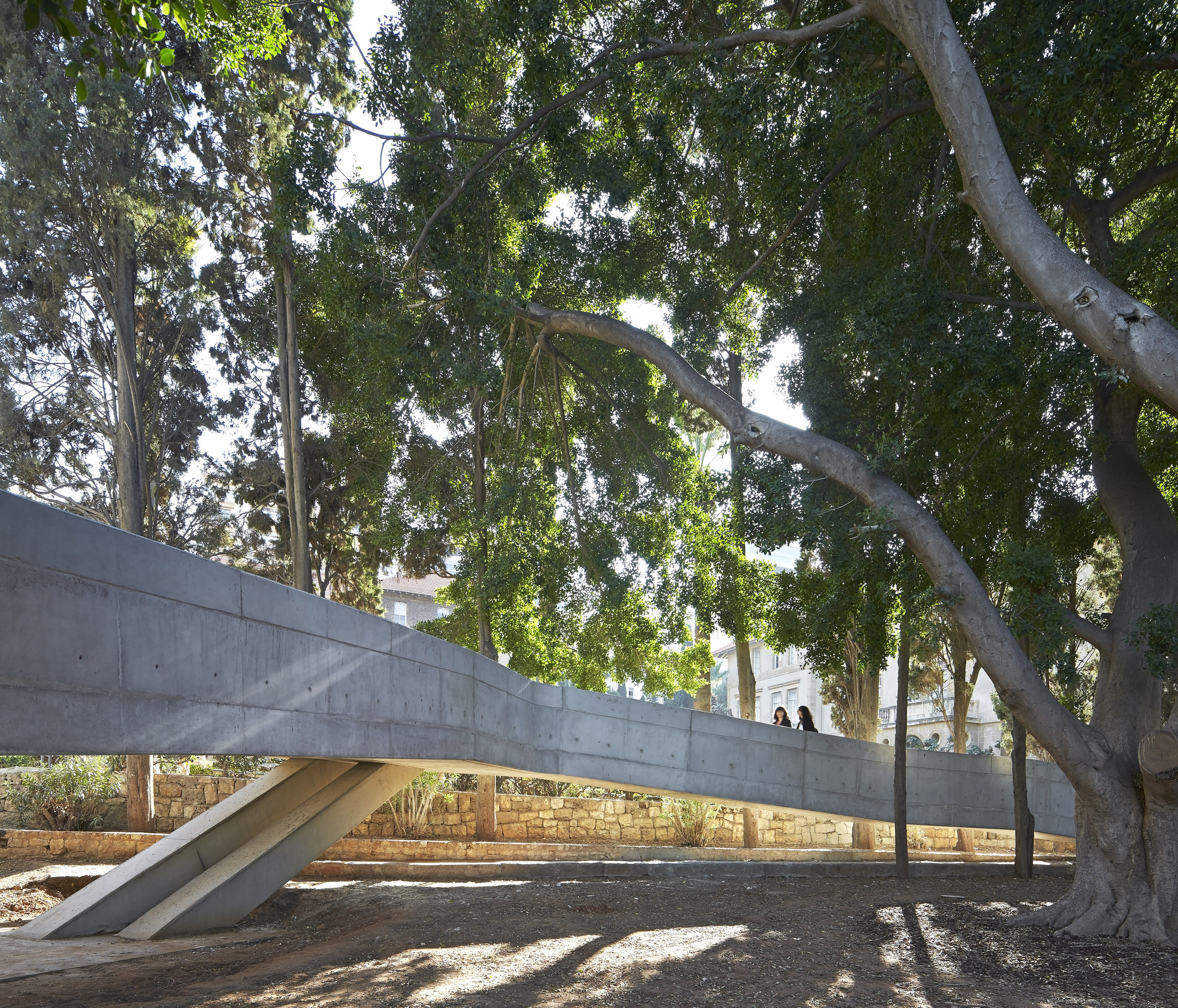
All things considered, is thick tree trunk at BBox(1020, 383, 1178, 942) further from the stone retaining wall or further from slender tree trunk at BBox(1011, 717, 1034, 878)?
the stone retaining wall

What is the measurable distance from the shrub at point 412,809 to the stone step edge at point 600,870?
1.64m

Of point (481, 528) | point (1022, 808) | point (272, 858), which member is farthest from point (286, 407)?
point (1022, 808)

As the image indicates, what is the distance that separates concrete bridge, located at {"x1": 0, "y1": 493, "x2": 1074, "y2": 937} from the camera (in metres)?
4.65

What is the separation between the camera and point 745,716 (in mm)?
15531

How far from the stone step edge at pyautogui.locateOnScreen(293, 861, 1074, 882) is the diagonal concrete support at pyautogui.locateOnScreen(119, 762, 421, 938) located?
165 cm

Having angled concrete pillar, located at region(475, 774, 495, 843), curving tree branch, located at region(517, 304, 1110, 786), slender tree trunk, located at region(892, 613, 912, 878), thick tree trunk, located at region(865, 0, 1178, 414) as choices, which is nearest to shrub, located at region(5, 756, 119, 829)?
angled concrete pillar, located at region(475, 774, 495, 843)

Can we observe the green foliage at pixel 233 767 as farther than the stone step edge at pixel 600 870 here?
Yes

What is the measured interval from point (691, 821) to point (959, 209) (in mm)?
10417

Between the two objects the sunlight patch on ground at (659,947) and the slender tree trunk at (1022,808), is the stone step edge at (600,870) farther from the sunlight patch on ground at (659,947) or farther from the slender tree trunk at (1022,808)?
the sunlight patch on ground at (659,947)

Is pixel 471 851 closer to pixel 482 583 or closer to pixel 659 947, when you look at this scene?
pixel 482 583

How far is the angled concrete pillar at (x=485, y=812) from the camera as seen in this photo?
1388 cm

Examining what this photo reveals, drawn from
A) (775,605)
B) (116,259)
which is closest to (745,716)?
(775,605)

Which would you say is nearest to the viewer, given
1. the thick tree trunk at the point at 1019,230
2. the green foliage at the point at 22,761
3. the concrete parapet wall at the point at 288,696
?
the concrete parapet wall at the point at 288,696

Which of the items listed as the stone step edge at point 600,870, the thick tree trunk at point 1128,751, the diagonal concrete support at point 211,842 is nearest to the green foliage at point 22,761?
the stone step edge at point 600,870
